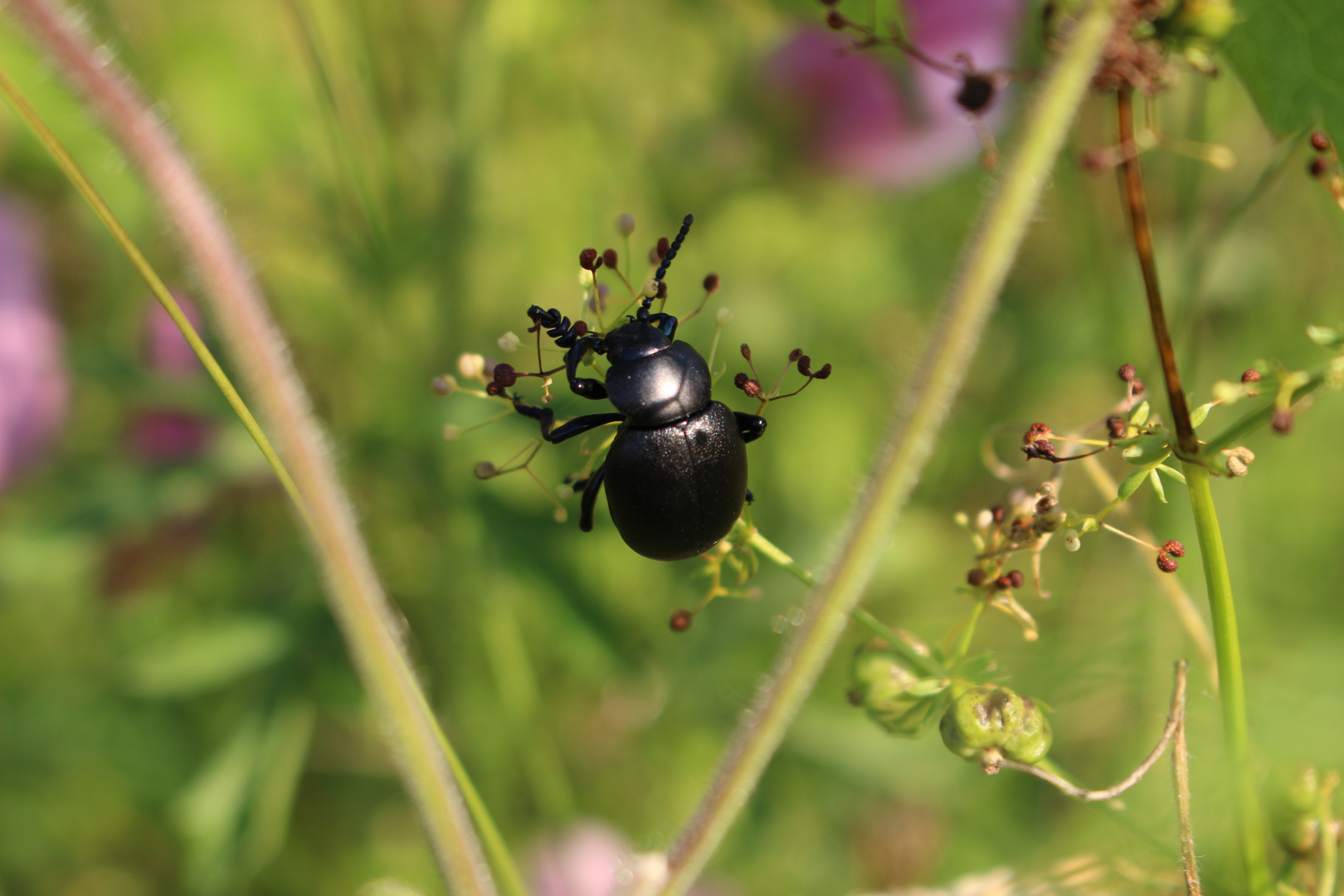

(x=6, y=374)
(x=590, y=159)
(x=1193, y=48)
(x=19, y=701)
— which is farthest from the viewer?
(x=590, y=159)

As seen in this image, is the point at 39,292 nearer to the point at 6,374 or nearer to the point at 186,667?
the point at 6,374

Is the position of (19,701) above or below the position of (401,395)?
below

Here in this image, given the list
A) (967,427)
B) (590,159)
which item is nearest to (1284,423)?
(967,427)

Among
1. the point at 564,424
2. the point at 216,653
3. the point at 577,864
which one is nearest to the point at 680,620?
the point at 564,424

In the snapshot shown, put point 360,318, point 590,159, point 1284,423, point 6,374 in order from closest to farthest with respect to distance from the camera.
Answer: point 1284,423, point 6,374, point 360,318, point 590,159

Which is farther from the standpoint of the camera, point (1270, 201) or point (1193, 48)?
point (1270, 201)

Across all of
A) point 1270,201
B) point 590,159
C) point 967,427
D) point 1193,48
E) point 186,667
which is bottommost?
point 967,427

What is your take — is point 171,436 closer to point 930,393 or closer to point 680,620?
point 680,620
